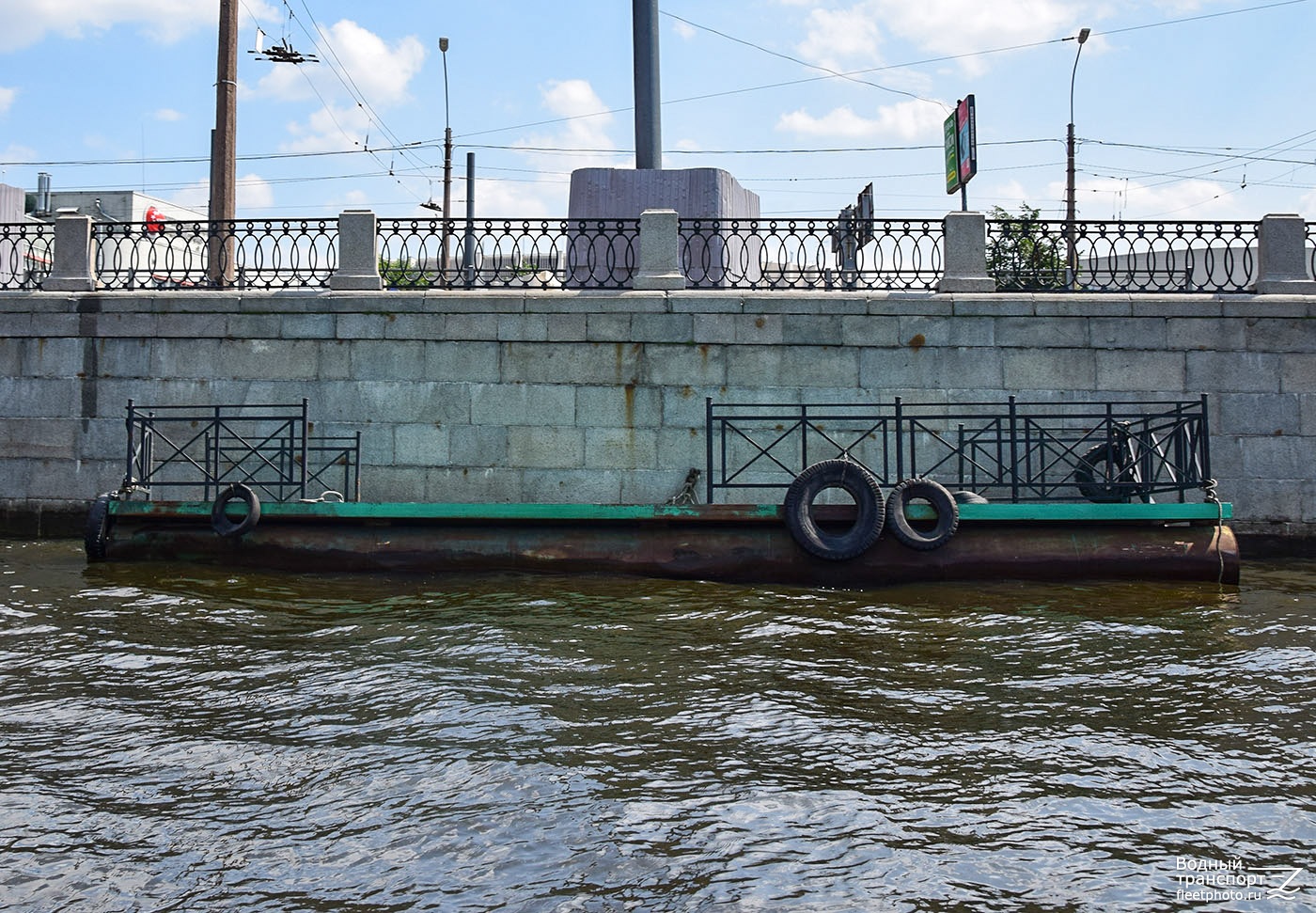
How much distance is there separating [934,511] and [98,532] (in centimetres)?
812

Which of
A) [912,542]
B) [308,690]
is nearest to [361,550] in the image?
[308,690]

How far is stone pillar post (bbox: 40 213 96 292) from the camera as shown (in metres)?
12.6

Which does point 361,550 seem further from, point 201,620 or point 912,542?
point 912,542

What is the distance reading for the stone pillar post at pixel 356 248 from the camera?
1234 centimetres

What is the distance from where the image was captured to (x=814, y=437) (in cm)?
1185

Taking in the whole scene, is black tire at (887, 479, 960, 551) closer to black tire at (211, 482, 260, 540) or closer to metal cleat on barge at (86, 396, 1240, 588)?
metal cleat on barge at (86, 396, 1240, 588)

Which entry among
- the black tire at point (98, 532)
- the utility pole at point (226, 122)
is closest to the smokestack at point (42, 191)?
the utility pole at point (226, 122)

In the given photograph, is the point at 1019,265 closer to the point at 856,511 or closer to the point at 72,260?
the point at 856,511

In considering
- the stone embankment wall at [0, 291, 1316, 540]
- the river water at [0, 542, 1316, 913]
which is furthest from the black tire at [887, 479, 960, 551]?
the stone embankment wall at [0, 291, 1316, 540]

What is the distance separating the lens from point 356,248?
12406 millimetres

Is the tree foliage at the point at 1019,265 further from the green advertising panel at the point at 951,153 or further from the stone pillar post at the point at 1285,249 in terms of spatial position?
the green advertising panel at the point at 951,153

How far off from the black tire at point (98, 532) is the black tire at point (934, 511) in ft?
25.1

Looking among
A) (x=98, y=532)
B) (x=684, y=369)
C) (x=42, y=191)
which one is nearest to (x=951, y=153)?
(x=684, y=369)

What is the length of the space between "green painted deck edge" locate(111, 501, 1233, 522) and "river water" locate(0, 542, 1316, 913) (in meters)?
1.21
